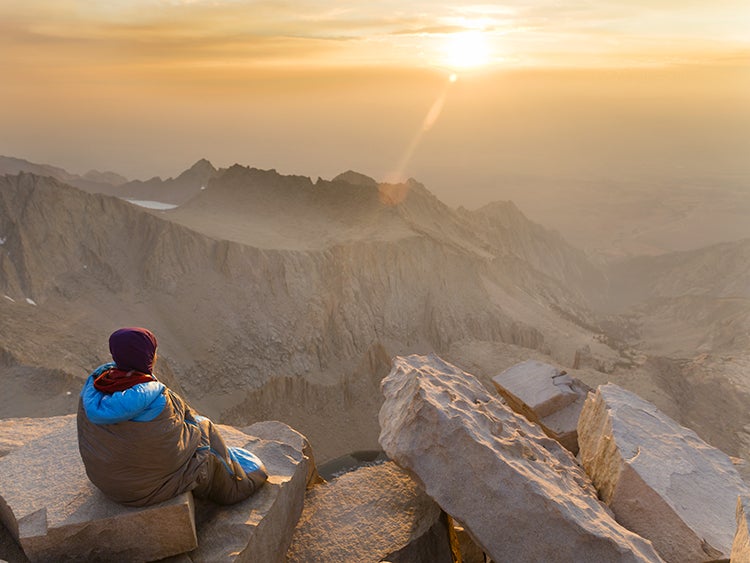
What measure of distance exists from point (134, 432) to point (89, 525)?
0.94 meters

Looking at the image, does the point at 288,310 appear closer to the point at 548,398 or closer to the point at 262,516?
the point at 548,398

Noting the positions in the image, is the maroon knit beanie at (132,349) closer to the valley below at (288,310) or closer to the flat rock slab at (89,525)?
the flat rock slab at (89,525)

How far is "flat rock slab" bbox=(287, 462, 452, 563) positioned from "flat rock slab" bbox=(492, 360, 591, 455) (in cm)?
374

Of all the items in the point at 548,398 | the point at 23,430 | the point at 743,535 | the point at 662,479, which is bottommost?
the point at 548,398

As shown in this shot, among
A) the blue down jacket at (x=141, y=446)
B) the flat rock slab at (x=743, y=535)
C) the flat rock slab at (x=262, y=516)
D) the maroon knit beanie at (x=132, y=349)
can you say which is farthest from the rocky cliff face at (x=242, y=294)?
the flat rock slab at (x=743, y=535)

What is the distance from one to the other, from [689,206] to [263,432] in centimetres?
11100

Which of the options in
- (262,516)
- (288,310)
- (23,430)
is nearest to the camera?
(262,516)

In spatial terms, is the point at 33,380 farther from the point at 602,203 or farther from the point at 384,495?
the point at 602,203

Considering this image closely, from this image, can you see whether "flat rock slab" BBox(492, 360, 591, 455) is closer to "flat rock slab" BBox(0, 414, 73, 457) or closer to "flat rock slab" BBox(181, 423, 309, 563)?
"flat rock slab" BBox(181, 423, 309, 563)

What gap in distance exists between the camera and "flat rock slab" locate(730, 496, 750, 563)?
3.91 m

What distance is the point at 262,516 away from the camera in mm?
4676

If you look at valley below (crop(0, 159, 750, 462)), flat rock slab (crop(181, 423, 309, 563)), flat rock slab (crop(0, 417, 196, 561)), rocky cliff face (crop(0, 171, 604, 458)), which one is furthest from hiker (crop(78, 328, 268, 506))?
rocky cliff face (crop(0, 171, 604, 458))

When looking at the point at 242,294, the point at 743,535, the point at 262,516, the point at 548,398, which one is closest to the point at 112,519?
the point at 262,516

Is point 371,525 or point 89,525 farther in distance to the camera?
point 371,525
